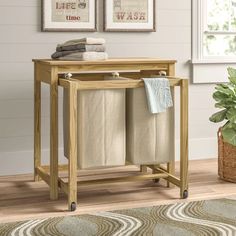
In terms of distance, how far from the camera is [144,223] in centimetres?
285

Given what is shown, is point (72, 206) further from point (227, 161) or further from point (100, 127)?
point (227, 161)

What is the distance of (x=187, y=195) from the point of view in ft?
11.1

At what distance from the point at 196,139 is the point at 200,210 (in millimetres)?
1481

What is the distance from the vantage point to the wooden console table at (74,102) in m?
3.10

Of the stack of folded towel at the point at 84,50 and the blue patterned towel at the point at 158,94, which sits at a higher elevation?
the stack of folded towel at the point at 84,50

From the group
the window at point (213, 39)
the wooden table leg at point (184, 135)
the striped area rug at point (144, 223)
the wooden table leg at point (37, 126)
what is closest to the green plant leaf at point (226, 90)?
the wooden table leg at point (184, 135)

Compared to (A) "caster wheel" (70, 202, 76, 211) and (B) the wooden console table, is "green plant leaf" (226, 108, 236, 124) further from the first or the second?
(A) "caster wheel" (70, 202, 76, 211)

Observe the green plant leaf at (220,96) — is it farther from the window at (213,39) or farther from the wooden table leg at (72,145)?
the wooden table leg at (72,145)

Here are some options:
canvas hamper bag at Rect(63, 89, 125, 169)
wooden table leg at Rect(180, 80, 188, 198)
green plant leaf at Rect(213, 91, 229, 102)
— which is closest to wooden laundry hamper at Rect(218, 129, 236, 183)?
green plant leaf at Rect(213, 91, 229, 102)

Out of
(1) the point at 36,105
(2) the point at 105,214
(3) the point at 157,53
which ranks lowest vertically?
(2) the point at 105,214

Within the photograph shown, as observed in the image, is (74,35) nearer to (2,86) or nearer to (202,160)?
(2,86)

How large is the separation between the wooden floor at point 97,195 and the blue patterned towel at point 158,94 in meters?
0.55

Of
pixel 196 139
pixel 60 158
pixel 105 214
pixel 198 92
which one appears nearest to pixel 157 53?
pixel 198 92

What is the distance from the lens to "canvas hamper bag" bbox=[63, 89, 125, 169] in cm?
315
